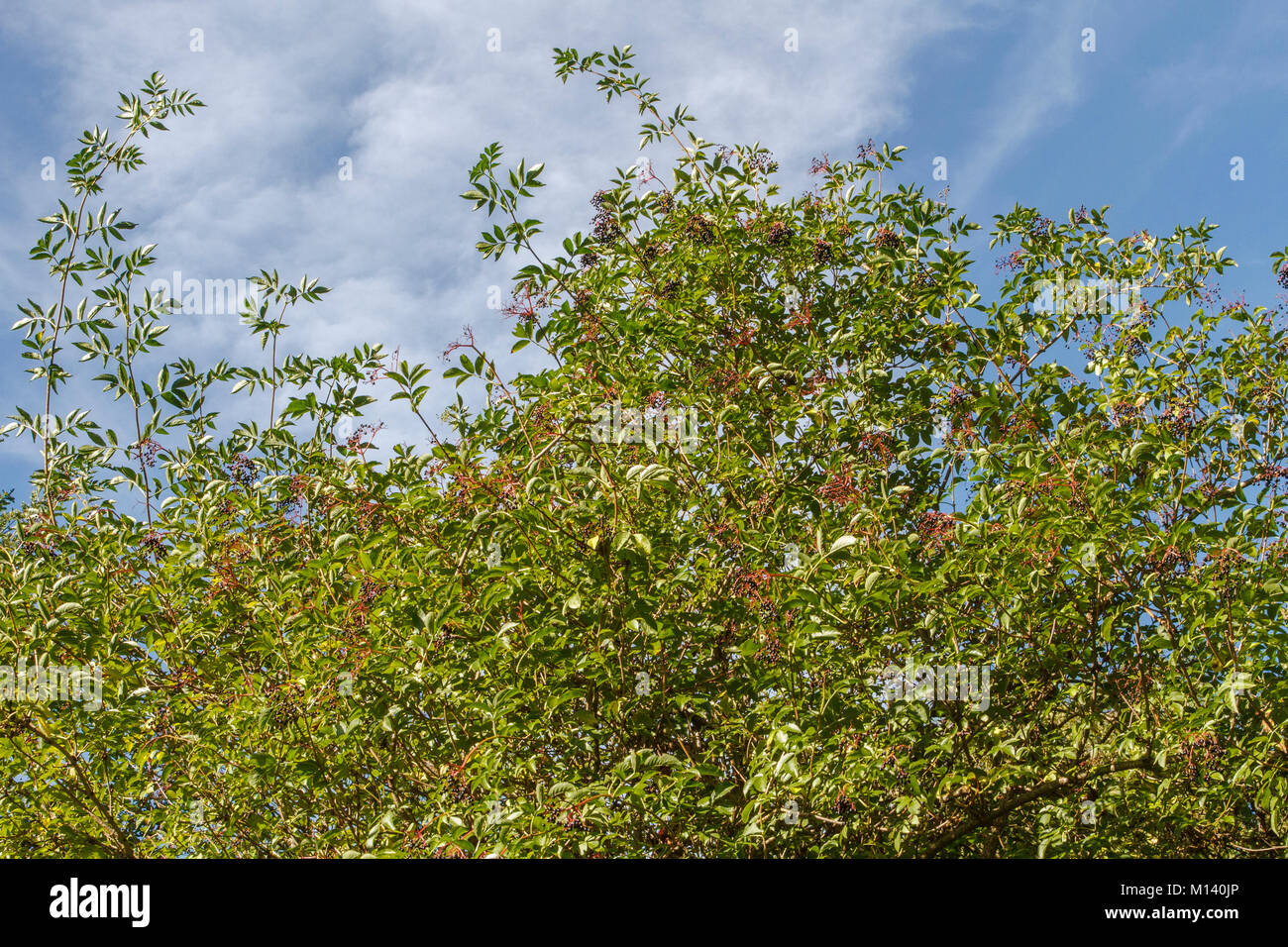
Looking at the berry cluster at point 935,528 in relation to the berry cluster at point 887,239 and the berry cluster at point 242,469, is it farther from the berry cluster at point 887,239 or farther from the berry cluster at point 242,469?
the berry cluster at point 242,469

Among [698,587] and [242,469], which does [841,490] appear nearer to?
[698,587]

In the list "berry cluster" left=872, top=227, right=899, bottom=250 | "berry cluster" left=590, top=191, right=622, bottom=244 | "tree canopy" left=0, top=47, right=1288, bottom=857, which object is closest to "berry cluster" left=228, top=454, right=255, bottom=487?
"tree canopy" left=0, top=47, right=1288, bottom=857

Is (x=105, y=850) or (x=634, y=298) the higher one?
(x=634, y=298)

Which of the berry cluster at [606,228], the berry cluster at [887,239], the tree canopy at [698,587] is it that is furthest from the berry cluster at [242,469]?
the berry cluster at [887,239]

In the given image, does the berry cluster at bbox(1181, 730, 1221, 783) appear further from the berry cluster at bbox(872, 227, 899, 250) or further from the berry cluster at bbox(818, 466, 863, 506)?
the berry cluster at bbox(872, 227, 899, 250)

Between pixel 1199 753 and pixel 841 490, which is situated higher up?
pixel 841 490

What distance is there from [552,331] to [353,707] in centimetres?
171

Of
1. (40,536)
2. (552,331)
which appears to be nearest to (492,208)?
(552,331)

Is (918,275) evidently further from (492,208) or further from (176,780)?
(176,780)

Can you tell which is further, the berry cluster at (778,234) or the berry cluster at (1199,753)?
the berry cluster at (778,234)

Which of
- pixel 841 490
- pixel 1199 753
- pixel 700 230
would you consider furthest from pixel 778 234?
pixel 1199 753

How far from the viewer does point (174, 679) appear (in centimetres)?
433

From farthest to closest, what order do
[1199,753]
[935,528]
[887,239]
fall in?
[887,239]
[935,528]
[1199,753]

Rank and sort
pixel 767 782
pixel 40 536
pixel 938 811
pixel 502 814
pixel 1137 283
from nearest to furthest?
1. pixel 502 814
2. pixel 767 782
3. pixel 938 811
4. pixel 40 536
5. pixel 1137 283
